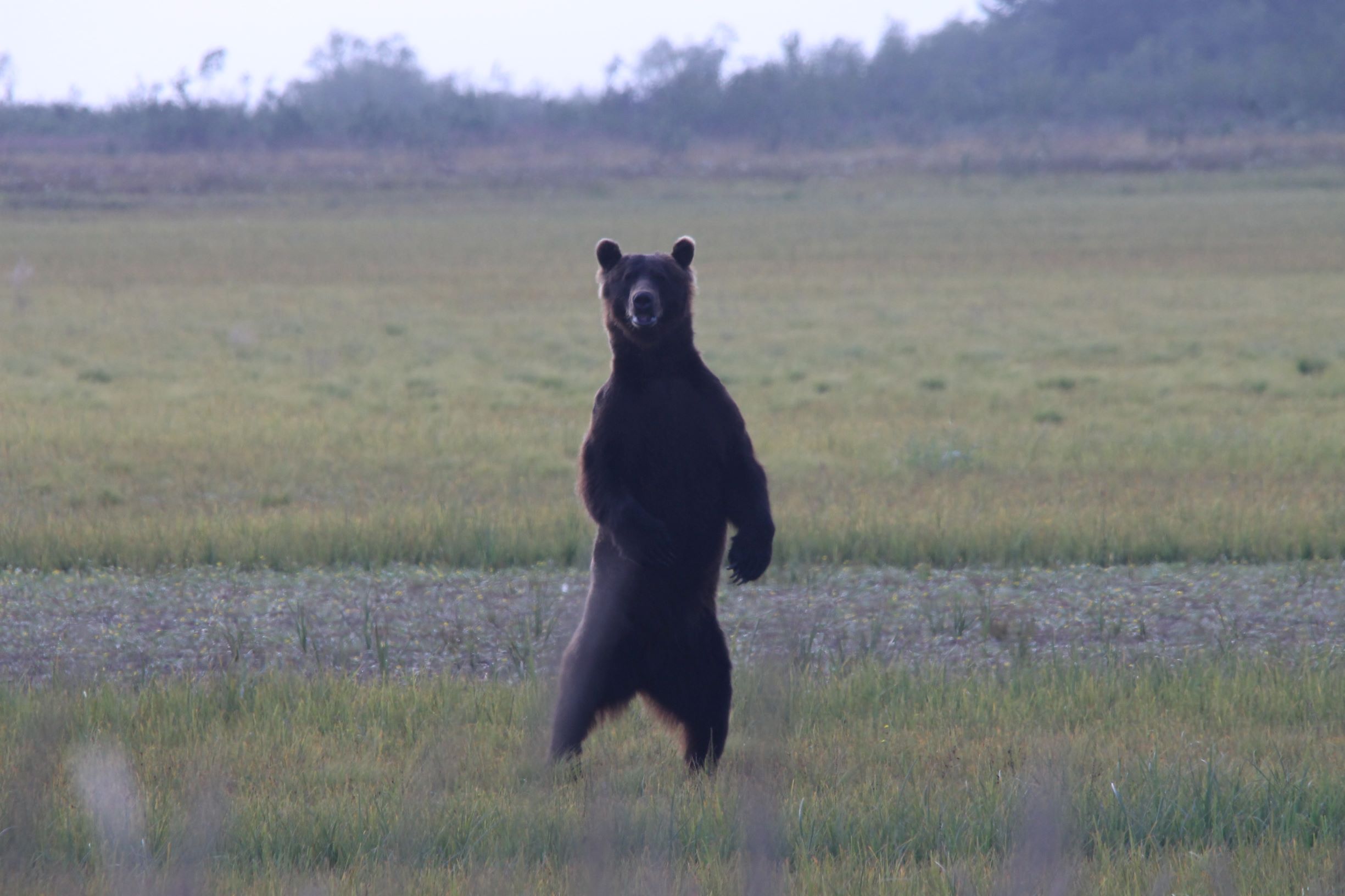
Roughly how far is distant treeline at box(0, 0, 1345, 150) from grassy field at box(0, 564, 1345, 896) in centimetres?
6616

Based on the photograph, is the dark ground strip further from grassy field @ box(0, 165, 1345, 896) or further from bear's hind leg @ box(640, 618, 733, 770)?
bear's hind leg @ box(640, 618, 733, 770)

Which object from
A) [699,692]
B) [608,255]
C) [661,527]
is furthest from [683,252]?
[699,692]

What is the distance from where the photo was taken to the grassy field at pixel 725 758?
412cm

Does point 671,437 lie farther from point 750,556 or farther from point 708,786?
point 708,786

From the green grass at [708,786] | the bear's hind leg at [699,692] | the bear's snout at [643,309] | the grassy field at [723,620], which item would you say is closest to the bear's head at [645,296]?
the bear's snout at [643,309]

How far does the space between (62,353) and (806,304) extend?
1557cm

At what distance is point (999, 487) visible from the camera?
463 inches

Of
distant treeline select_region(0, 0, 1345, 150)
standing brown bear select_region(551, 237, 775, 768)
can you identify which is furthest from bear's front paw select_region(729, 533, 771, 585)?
distant treeline select_region(0, 0, 1345, 150)

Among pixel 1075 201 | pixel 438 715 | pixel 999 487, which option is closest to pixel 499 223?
pixel 1075 201

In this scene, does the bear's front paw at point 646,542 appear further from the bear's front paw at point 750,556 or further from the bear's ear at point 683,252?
the bear's ear at point 683,252

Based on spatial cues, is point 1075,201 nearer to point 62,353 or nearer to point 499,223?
point 499,223

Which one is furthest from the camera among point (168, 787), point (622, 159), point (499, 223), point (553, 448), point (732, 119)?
point (732, 119)

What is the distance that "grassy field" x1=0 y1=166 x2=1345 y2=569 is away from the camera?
9828 mm

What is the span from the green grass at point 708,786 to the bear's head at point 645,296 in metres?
1.37
